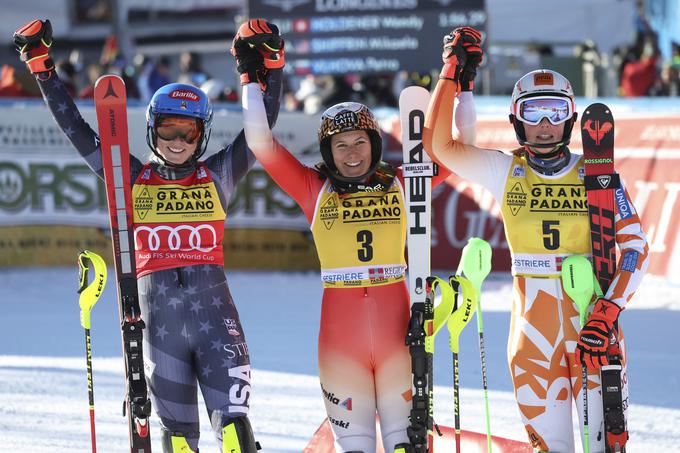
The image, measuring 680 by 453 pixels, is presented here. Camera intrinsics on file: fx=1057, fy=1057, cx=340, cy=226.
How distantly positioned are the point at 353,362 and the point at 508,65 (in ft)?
37.6

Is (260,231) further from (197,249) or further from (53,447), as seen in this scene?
(197,249)

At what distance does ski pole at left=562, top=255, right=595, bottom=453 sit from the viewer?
4.22 m

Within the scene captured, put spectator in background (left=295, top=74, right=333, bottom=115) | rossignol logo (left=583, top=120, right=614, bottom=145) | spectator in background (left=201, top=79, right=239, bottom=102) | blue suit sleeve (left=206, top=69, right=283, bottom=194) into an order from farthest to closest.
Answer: spectator in background (left=201, top=79, right=239, bottom=102) → spectator in background (left=295, top=74, right=333, bottom=115) → blue suit sleeve (left=206, top=69, right=283, bottom=194) → rossignol logo (left=583, top=120, right=614, bottom=145)

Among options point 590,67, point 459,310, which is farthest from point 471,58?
point 590,67

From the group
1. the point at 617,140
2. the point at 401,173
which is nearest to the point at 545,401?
the point at 401,173

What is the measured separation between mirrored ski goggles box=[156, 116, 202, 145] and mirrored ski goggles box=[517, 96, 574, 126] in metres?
1.42

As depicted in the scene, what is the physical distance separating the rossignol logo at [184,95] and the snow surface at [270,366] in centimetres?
214

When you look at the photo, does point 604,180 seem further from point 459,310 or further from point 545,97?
point 459,310

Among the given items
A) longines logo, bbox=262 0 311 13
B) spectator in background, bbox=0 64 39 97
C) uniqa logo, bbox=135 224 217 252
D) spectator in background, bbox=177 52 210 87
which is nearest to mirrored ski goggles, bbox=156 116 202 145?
uniqa logo, bbox=135 224 217 252

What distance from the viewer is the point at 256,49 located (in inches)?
181

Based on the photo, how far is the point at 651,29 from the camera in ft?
59.9

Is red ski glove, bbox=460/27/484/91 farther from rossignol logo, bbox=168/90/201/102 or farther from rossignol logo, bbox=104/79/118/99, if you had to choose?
rossignol logo, bbox=104/79/118/99

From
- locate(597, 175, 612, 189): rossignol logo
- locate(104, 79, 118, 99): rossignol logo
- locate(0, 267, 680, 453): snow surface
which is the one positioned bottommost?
locate(0, 267, 680, 453): snow surface

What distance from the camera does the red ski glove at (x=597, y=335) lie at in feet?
13.4
